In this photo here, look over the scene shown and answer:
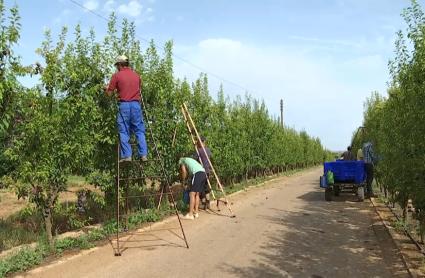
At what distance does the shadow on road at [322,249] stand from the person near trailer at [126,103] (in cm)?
317

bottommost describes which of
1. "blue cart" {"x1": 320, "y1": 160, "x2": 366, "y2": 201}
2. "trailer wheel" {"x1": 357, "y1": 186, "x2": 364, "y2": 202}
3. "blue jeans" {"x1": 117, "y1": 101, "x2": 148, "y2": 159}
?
"trailer wheel" {"x1": 357, "y1": 186, "x2": 364, "y2": 202}

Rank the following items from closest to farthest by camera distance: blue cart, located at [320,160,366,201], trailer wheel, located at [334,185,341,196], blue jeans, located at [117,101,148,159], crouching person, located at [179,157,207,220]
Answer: blue jeans, located at [117,101,148,159] < crouching person, located at [179,157,207,220] < blue cart, located at [320,160,366,201] < trailer wheel, located at [334,185,341,196]

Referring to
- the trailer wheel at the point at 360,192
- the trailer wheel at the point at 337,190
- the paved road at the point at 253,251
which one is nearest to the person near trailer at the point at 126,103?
the paved road at the point at 253,251

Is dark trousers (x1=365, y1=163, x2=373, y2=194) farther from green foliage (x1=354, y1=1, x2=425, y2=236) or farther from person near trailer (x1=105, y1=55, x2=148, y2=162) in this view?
person near trailer (x1=105, y1=55, x2=148, y2=162)

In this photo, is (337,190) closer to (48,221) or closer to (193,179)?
(193,179)

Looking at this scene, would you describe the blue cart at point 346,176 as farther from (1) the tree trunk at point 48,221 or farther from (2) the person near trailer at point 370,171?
(1) the tree trunk at point 48,221

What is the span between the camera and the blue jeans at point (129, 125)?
9.01 m

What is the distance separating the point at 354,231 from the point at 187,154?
509 cm

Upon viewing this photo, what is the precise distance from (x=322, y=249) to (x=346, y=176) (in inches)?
321

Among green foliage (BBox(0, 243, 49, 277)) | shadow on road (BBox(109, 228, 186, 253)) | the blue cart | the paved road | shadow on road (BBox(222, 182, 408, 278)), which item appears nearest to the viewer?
green foliage (BBox(0, 243, 49, 277))

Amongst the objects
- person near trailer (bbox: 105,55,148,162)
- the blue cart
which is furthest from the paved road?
the blue cart

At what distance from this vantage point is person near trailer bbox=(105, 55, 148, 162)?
903 centimetres

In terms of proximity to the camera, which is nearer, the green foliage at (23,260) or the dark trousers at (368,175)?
the green foliage at (23,260)

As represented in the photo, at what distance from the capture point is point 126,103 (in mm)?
9125
